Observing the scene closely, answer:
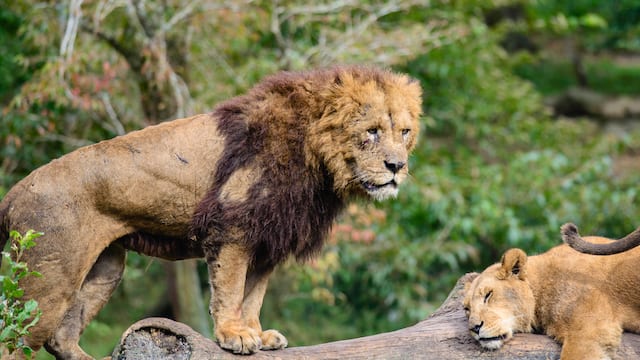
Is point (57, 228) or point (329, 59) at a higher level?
point (57, 228)

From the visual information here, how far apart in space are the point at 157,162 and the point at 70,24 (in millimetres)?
3332

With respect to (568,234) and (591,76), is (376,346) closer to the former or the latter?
(568,234)

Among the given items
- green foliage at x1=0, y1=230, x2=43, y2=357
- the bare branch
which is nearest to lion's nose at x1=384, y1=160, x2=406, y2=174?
green foliage at x1=0, y1=230, x2=43, y2=357

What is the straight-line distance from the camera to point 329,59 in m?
Result: 9.15

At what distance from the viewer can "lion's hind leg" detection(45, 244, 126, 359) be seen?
5102mm

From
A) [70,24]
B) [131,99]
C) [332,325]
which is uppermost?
[70,24]

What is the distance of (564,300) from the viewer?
4.96 m

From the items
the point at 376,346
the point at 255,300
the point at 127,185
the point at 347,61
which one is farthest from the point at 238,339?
the point at 347,61

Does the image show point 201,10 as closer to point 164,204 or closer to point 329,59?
point 329,59

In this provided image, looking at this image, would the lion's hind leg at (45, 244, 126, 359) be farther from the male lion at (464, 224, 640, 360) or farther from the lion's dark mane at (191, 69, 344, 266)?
the male lion at (464, 224, 640, 360)

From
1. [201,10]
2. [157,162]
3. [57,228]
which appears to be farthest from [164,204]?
[201,10]

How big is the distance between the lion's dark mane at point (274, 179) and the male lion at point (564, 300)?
37.8 inches

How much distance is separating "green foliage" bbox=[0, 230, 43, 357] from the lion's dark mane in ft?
2.78

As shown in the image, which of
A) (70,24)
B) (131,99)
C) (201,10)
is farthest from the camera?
(131,99)
